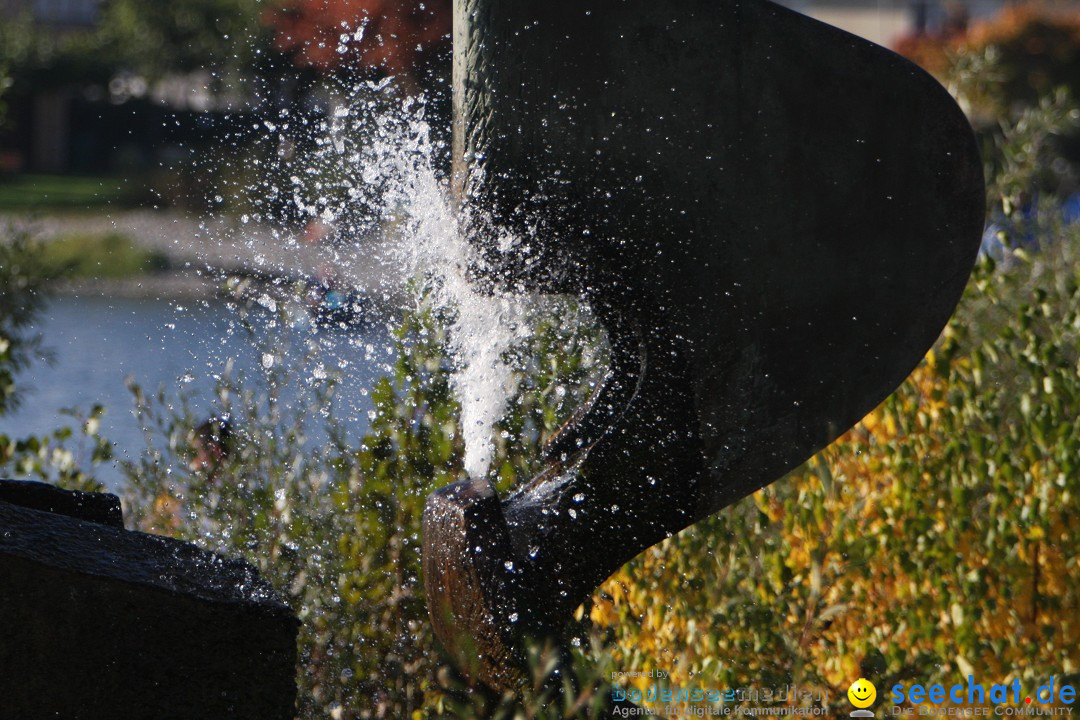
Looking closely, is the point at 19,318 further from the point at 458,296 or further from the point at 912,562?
the point at 912,562

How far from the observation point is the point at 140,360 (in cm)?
1484

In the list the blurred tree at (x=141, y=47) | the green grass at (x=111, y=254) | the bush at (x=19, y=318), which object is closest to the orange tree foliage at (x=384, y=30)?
the bush at (x=19, y=318)

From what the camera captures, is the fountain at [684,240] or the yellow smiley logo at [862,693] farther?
the yellow smiley logo at [862,693]

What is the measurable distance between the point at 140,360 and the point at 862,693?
13075mm

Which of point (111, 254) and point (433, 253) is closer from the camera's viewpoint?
point (433, 253)

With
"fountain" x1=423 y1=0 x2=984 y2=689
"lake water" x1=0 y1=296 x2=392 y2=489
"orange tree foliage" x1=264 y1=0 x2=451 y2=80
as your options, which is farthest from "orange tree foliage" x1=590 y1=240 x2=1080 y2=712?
"orange tree foliage" x1=264 y1=0 x2=451 y2=80

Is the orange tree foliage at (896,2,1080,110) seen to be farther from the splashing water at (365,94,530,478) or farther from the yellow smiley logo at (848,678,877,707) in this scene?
the yellow smiley logo at (848,678,877,707)

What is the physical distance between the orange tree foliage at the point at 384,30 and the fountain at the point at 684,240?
6.82 metres

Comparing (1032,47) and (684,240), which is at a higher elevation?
(1032,47)

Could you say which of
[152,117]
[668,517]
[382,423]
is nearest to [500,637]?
[668,517]

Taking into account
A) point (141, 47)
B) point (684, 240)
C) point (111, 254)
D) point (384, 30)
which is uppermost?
point (141, 47)

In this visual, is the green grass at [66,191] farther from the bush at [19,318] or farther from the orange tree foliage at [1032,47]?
the bush at [19,318]

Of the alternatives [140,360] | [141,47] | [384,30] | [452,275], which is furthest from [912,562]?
[141,47]

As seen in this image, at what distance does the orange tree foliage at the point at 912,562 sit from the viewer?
3.27m
